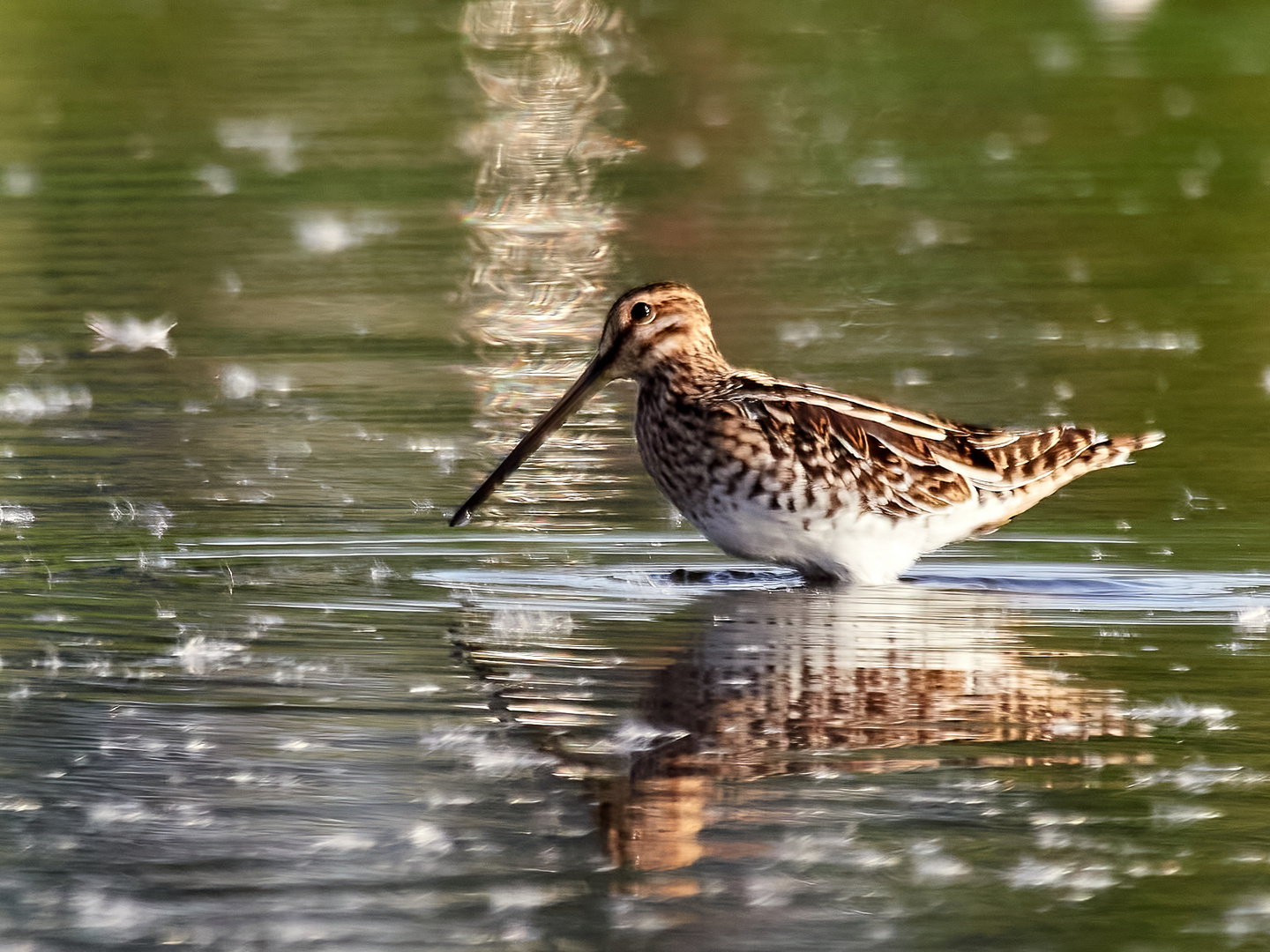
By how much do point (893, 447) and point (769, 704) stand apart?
5.91ft

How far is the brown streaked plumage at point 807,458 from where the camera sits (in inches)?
280

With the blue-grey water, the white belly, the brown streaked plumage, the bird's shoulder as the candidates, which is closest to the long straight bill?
the brown streaked plumage

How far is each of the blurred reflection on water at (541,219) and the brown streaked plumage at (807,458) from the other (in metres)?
0.79

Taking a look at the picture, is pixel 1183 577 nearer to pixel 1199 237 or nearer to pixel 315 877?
pixel 315 877

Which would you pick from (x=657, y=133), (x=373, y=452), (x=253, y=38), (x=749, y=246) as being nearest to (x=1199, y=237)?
(x=749, y=246)

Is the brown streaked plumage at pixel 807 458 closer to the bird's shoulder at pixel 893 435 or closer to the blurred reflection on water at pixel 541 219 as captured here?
the bird's shoulder at pixel 893 435

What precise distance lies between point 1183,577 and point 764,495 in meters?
1.30

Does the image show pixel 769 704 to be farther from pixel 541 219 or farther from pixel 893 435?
pixel 541 219

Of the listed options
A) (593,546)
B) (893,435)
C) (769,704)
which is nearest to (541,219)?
(593,546)

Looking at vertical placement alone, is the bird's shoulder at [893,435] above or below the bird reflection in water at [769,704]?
above

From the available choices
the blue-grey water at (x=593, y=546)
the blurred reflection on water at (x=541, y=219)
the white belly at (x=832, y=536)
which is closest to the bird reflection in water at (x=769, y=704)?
the blue-grey water at (x=593, y=546)

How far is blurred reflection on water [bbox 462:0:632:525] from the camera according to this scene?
9.52 meters

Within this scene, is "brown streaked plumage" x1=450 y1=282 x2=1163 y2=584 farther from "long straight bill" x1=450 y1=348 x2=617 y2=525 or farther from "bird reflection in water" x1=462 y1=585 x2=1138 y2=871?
"bird reflection in water" x1=462 y1=585 x2=1138 y2=871

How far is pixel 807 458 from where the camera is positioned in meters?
7.12
